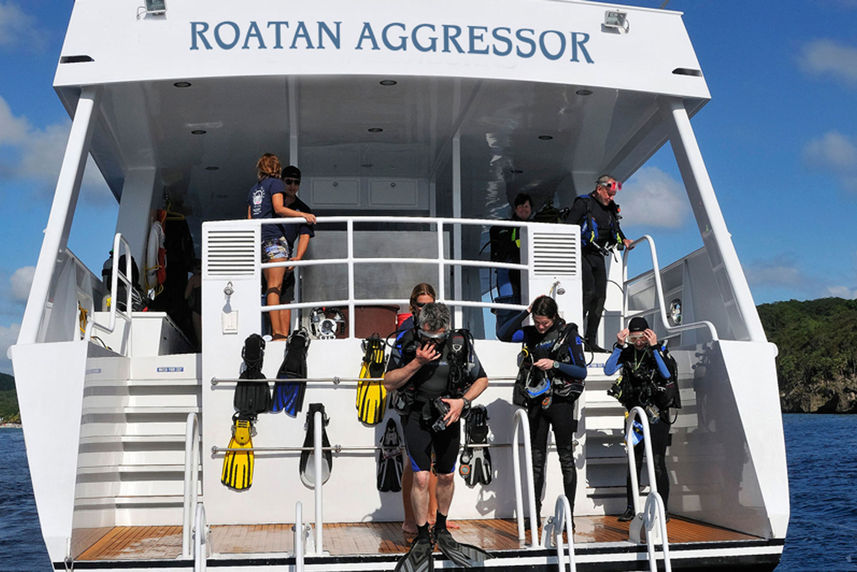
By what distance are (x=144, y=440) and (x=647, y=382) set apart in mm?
3457

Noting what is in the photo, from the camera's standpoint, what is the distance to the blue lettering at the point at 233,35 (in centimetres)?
695

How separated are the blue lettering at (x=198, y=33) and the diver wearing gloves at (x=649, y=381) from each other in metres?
3.70

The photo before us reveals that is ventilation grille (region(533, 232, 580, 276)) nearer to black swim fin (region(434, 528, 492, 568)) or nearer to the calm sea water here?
black swim fin (region(434, 528, 492, 568))

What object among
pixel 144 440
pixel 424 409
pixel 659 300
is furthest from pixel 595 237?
pixel 144 440

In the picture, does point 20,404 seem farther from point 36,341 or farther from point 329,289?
point 329,289

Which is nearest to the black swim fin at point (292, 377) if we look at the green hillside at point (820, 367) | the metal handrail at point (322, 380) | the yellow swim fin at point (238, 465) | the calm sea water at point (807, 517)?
the metal handrail at point (322, 380)

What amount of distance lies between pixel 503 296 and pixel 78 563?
4.93m

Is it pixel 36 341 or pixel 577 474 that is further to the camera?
pixel 577 474

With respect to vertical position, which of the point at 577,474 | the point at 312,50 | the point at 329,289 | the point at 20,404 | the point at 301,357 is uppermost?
the point at 312,50

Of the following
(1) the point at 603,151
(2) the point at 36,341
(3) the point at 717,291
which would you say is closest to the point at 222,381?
(2) the point at 36,341

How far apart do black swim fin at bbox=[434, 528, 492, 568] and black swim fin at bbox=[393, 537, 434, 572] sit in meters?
0.12

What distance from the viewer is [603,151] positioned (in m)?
9.73

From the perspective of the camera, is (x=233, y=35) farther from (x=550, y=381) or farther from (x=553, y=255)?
(x=550, y=381)

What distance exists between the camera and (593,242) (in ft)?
25.9
